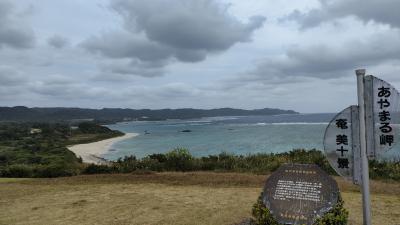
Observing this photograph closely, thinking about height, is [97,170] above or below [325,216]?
below

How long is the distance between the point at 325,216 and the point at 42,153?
5100 centimetres

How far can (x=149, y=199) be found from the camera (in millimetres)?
9898

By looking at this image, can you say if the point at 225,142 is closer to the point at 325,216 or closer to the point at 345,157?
the point at 325,216

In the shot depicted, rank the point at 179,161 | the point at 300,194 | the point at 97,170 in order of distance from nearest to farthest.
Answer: the point at 300,194 → the point at 97,170 → the point at 179,161

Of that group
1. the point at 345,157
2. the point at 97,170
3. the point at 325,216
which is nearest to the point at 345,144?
the point at 345,157

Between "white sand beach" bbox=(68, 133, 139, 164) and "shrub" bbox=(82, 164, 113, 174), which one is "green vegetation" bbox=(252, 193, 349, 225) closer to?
"shrub" bbox=(82, 164, 113, 174)

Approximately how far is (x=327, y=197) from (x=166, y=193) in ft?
17.5

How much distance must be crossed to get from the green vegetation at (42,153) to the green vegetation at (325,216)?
1078 cm

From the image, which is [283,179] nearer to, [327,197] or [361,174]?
[327,197]

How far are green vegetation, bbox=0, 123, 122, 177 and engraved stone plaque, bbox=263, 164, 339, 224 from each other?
10.9m

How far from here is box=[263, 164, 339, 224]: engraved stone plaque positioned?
237 inches

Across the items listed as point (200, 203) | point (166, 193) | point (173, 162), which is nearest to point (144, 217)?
point (200, 203)

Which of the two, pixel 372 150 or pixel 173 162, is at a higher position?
pixel 372 150

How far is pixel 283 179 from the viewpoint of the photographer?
21.4 feet
